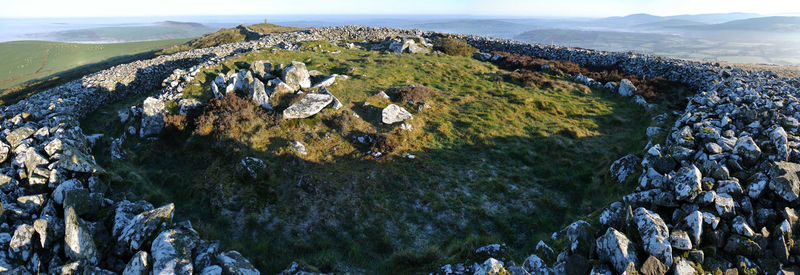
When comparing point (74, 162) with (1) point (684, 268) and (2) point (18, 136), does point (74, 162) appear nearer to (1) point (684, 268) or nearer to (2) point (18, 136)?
(2) point (18, 136)

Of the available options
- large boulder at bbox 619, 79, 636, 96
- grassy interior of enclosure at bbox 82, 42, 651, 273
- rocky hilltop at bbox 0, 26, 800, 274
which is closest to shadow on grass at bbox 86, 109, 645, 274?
grassy interior of enclosure at bbox 82, 42, 651, 273

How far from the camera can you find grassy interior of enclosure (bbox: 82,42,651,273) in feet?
25.7

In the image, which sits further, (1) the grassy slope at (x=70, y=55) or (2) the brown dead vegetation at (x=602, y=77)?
(1) the grassy slope at (x=70, y=55)

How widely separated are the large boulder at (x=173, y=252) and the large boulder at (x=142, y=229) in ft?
1.22

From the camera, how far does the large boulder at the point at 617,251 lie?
4594mm

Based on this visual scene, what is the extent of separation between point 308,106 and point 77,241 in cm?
880

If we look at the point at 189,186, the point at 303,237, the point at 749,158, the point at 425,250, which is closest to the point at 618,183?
the point at 749,158

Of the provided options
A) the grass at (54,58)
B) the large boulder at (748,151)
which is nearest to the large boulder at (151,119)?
the large boulder at (748,151)

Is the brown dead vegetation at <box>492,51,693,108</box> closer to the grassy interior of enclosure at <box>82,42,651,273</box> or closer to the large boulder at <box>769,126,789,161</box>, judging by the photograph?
the grassy interior of enclosure at <box>82,42,651,273</box>

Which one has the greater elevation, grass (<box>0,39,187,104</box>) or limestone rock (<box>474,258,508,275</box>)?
grass (<box>0,39,187,104</box>)

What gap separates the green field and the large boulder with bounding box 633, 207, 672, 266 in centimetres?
7587

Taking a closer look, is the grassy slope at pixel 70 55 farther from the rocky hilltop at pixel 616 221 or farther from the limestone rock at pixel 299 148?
the rocky hilltop at pixel 616 221

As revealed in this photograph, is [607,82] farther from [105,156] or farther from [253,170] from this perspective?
[105,156]

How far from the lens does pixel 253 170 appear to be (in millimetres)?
9930
